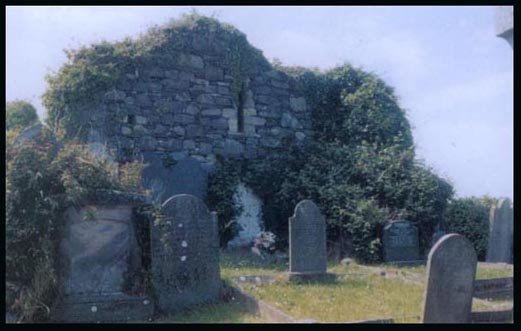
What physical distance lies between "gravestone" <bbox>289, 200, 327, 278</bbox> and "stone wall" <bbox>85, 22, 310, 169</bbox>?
15.9ft

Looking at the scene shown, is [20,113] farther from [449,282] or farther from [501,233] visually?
[449,282]

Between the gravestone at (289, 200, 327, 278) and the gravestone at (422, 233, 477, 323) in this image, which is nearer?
the gravestone at (422, 233, 477, 323)

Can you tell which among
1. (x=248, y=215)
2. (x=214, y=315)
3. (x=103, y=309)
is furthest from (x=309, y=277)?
(x=248, y=215)

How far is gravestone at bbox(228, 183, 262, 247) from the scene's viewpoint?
13.9m

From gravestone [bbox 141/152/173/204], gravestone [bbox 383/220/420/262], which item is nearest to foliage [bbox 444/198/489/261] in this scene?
gravestone [bbox 383/220/420/262]

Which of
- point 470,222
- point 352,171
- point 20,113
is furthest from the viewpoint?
point 20,113

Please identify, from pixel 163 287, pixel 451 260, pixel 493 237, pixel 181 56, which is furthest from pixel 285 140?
pixel 451 260

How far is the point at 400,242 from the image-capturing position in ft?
39.8

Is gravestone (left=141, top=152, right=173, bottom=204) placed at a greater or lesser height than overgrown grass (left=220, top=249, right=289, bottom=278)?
greater

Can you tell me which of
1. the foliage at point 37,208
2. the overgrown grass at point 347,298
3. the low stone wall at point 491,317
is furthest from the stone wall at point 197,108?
the low stone wall at point 491,317

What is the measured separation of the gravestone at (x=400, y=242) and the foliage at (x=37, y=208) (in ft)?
21.5

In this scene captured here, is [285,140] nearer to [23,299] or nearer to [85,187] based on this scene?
[85,187]

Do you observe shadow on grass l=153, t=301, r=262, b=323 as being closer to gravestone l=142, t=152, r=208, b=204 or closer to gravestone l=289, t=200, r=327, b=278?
gravestone l=289, t=200, r=327, b=278

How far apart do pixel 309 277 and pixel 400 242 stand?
3.52m
